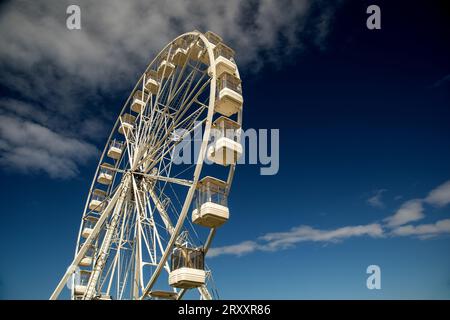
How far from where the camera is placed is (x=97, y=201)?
2034 cm

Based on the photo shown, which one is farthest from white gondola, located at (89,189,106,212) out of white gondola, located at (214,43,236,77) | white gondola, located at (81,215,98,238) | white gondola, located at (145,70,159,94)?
white gondola, located at (214,43,236,77)

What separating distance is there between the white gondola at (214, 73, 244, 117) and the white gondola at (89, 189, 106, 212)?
10.6m

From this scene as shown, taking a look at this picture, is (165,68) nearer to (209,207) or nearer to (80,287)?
(209,207)

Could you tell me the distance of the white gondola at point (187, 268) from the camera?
33.5ft

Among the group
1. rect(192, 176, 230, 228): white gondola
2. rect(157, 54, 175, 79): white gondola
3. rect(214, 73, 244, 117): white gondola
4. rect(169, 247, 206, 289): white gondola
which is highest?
rect(157, 54, 175, 79): white gondola

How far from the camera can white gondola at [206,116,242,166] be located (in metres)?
11.5

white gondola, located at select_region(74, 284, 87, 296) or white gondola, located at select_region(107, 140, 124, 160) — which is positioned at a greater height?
white gondola, located at select_region(107, 140, 124, 160)

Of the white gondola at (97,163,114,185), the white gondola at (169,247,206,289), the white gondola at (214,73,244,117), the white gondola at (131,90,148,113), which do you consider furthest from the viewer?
the white gondola at (97,163,114,185)

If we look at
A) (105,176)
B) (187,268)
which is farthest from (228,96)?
(105,176)

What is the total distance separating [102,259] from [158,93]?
27.0 ft

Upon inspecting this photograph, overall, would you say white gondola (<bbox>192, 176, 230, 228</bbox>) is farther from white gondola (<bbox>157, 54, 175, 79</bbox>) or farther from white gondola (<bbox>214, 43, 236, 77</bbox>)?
white gondola (<bbox>157, 54, 175, 79</bbox>)
